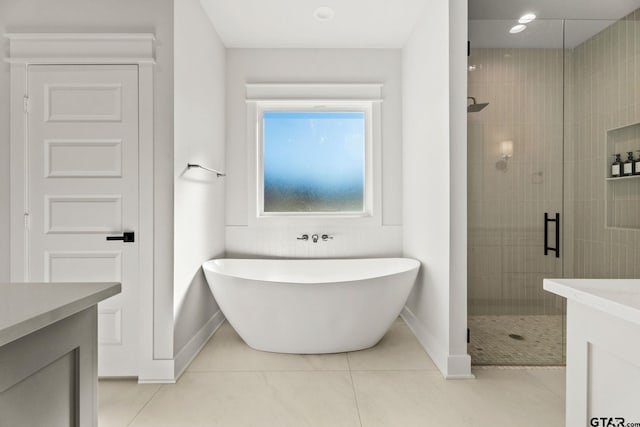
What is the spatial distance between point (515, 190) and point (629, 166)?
31.3 inches

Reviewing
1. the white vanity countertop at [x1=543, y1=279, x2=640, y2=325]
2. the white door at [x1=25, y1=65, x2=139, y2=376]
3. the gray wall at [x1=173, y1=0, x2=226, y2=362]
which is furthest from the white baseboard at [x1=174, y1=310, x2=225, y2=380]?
the white vanity countertop at [x1=543, y1=279, x2=640, y2=325]

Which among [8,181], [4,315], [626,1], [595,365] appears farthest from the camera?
[626,1]

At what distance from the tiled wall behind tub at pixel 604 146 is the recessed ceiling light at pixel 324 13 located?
1751 mm

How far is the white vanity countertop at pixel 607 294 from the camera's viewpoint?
753 mm

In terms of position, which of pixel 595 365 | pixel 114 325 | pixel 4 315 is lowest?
pixel 114 325

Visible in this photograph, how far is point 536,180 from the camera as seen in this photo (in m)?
2.46

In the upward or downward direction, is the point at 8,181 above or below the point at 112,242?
above

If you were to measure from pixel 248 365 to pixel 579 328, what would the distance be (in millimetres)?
2012

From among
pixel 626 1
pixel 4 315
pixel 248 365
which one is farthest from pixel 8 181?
pixel 626 1

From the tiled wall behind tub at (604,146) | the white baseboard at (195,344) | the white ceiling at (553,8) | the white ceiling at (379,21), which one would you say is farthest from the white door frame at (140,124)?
the tiled wall behind tub at (604,146)

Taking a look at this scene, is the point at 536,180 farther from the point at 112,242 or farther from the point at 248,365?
the point at 112,242

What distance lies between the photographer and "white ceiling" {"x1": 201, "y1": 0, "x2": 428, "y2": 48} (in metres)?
2.77

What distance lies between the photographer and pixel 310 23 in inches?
119

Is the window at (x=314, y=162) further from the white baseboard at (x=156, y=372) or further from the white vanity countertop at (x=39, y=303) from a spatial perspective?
the white vanity countertop at (x=39, y=303)
